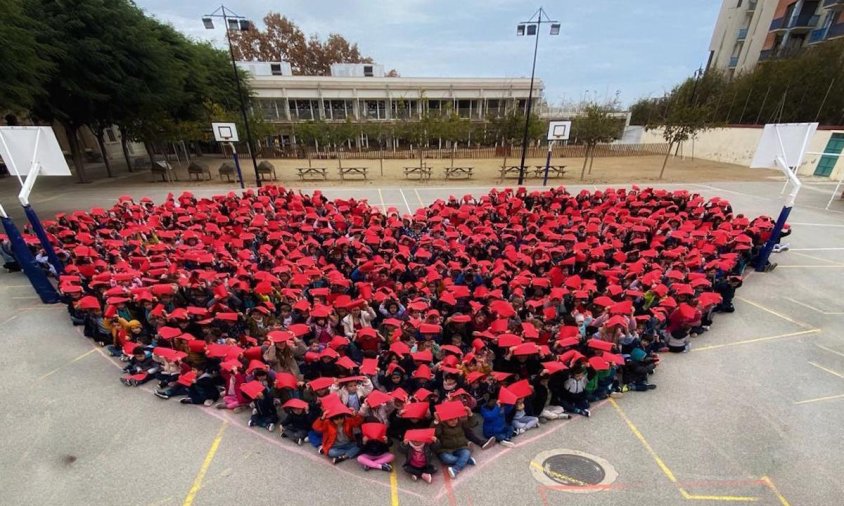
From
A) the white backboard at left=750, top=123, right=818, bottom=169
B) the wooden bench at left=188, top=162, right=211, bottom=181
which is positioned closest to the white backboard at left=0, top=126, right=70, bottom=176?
the white backboard at left=750, top=123, right=818, bottom=169

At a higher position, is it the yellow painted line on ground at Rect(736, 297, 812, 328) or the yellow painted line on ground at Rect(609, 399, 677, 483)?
the yellow painted line on ground at Rect(736, 297, 812, 328)

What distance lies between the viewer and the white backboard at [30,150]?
29.5ft

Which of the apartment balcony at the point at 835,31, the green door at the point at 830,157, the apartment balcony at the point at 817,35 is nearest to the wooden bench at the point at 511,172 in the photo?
the green door at the point at 830,157

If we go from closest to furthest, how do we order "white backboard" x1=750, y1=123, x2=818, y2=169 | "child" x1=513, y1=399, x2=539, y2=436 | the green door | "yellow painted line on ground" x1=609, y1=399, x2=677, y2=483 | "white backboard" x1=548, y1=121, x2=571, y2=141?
"yellow painted line on ground" x1=609, y1=399, x2=677, y2=483, "child" x1=513, y1=399, x2=539, y2=436, "white backboard" x1=750, y1=123, x2=818, y2=169, "white backboard" x1=548, y1=121, x2=571, y2=141, the green door

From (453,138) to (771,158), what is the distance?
81.7 ft

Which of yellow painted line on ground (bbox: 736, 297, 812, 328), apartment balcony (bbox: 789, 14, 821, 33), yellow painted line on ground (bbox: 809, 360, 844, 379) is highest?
apartment balcony (bbox: 789, 14, 821, 33)

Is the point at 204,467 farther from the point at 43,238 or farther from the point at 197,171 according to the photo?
the point at 197,171

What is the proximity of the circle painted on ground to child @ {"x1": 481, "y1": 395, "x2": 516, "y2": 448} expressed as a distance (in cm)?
50

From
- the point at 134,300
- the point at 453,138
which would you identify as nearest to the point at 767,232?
the point at 134,300

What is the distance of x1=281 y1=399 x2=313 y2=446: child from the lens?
5.73m

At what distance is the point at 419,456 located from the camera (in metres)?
5.18

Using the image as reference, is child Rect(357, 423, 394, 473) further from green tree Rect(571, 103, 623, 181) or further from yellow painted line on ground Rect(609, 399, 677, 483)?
green tree Rect(571, 103, 623, 181)

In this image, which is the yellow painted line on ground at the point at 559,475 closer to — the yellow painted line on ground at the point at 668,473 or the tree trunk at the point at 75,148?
the yellow painted line on ground at the point at 668,473

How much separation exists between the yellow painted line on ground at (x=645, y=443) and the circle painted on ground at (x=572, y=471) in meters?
0.72
